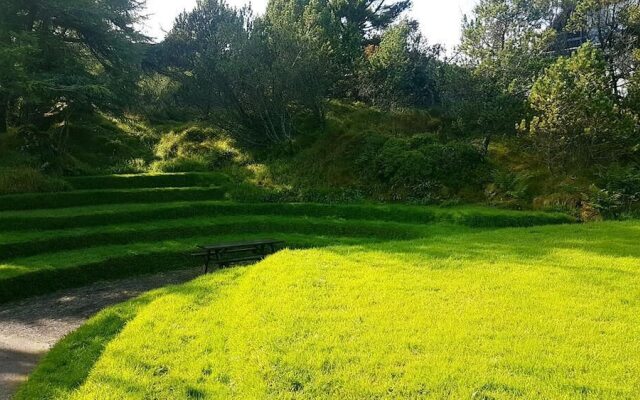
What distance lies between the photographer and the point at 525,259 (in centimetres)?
953

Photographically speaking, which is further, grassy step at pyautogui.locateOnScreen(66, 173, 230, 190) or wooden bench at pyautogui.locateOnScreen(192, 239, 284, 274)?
grassy step at pyautogui.locateOnScreen(66, 173, 230, 190)

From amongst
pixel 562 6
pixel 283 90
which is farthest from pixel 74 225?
pixel 562 6

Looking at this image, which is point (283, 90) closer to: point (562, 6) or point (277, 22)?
point (277, 22)

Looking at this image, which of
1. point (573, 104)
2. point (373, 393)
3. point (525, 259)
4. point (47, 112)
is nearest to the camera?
point (373, 393)

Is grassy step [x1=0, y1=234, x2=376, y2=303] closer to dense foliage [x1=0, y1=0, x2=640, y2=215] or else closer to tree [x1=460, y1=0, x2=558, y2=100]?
dense foliage [x1=0, y1=0, x2=640, y2=215]

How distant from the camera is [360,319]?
655cm

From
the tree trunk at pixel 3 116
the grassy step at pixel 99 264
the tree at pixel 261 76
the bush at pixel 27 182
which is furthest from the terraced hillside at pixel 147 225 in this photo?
the tree trunk at pixel 3 116

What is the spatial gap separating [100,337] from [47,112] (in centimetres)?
2129

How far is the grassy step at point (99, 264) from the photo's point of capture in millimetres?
10633

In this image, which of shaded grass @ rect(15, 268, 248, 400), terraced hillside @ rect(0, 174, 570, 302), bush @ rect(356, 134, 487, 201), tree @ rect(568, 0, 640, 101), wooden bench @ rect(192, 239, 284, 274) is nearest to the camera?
shaded grass @ rect(15, 268, 248, 400)

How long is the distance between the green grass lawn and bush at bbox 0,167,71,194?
3257 mm

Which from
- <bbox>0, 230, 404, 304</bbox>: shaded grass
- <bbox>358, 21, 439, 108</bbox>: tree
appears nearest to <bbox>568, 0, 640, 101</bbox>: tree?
<bbox>358, 21, 439, 108</bbox>: tree

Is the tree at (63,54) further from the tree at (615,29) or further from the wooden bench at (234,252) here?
the tree at (615,29)

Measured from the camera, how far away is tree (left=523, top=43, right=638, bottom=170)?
16203mm
